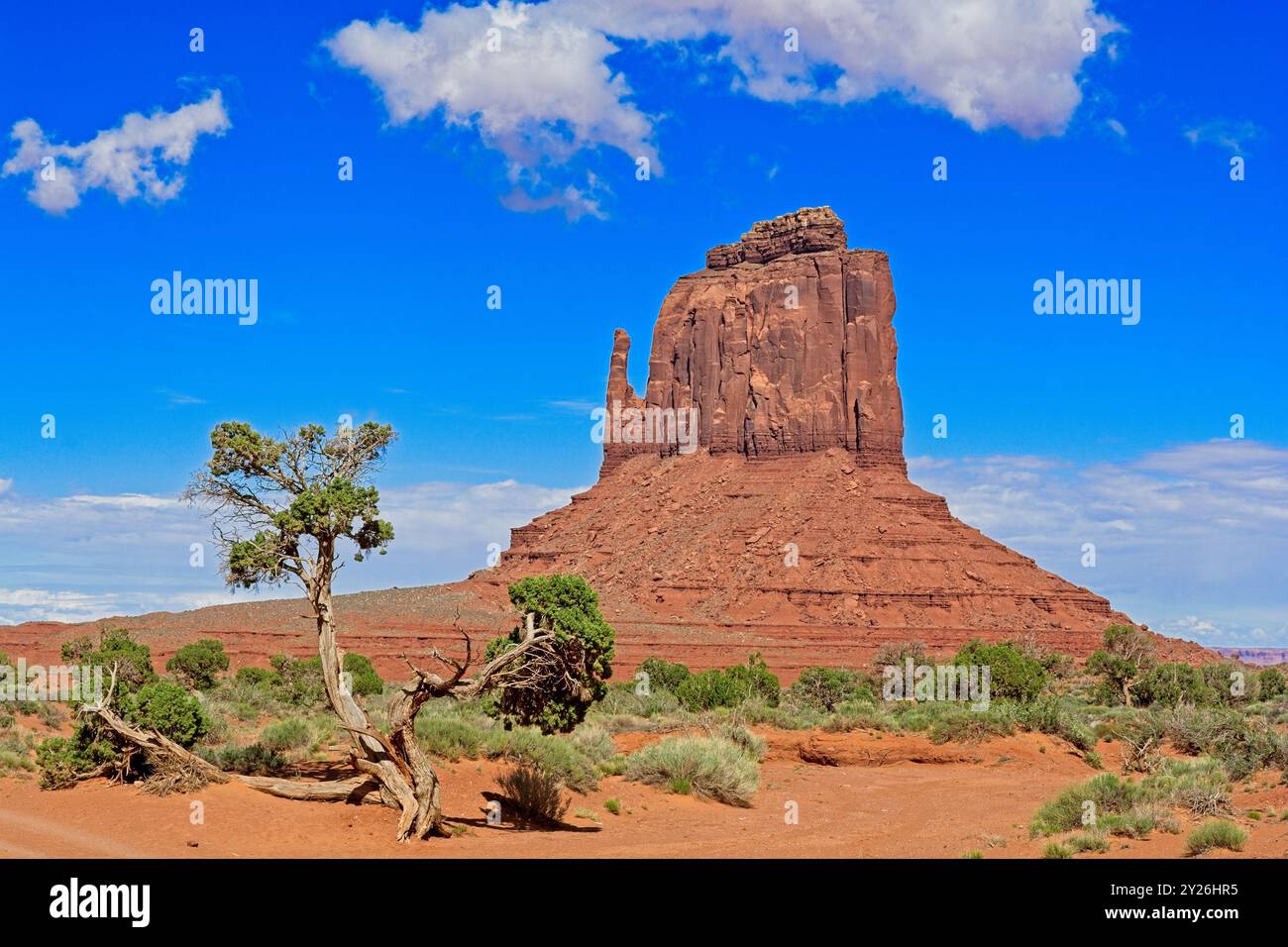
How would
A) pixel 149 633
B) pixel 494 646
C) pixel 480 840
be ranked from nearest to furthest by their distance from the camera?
pixel 480 840
pixel 494 646
pixel 149 633

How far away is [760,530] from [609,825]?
2901 inches

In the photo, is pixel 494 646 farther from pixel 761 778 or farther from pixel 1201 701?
pixel 1201 701

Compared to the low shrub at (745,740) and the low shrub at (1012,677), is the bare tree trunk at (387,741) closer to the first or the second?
the low shrub at (745,740)

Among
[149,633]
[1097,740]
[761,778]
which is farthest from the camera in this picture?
[149,633]

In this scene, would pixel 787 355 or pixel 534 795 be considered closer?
pixel 534 795

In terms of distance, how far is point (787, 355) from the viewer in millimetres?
112688

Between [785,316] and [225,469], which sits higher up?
[785,316]

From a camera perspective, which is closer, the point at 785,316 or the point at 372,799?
the point at 372,799

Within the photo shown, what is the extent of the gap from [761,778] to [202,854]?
16.2m

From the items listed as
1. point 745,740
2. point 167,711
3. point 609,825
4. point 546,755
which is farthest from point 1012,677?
point 167,711

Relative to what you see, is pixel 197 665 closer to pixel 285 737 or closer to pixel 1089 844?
pixel 285 737

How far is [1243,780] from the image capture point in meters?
23.3

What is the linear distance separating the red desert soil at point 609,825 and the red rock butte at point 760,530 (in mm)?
43414
